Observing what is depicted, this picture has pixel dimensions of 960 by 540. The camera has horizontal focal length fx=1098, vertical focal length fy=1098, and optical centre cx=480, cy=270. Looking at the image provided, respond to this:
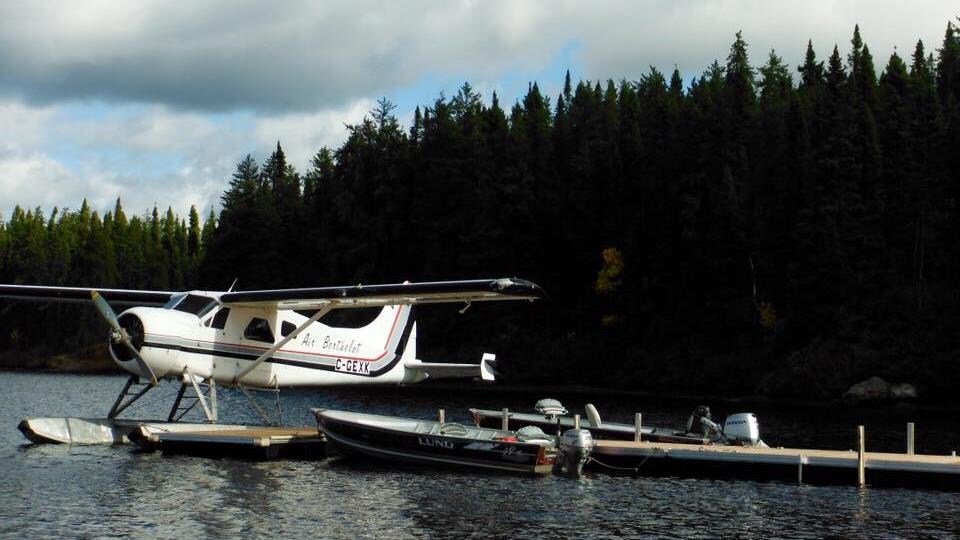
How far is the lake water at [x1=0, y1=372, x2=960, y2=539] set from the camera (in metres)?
16.2

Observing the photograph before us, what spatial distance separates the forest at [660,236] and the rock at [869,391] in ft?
3.06

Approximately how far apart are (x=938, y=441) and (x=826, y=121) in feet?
108

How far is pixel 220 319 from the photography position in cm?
2366

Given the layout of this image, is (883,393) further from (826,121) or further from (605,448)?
(605,448)

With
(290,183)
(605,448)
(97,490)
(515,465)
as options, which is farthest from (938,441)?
(290,183)

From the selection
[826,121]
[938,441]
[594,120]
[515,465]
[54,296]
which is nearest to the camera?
[515,465]

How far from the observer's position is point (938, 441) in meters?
Answer: 31.9

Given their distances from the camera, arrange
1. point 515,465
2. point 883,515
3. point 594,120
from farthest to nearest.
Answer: point 594,120 → point 515,465 → point 883,515

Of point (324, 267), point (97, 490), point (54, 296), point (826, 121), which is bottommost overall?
point (97, 490)

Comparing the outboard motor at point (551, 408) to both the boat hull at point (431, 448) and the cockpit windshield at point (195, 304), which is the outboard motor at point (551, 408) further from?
the cockpit windshield at point (195, 304)

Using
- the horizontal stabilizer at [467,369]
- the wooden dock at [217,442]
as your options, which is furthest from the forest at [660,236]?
the wooden dock at [217,442]

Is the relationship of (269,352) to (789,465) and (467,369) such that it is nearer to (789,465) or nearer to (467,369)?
(467,369)

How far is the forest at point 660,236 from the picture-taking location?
186ft

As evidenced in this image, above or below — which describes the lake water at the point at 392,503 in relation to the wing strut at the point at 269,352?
below
